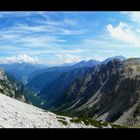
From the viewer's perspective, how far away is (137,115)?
484 ft

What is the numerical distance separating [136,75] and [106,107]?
27048 millimetres
